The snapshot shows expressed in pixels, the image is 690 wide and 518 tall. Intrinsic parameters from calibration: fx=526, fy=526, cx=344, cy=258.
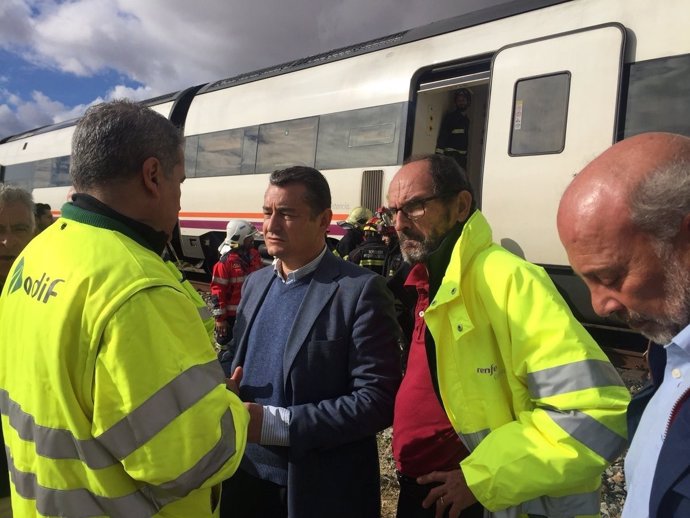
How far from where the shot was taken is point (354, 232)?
588 centimetres

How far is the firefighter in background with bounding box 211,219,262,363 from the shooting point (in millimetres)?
5160

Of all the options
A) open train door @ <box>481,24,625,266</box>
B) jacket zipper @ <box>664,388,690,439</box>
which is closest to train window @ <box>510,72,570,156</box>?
open train door @ <box>481,24,625,266</box>

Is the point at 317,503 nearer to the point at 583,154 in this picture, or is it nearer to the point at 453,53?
the point at 583,154

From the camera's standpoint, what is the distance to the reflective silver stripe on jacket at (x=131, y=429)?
1.05 metres

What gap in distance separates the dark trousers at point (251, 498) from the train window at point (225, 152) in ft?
21.4

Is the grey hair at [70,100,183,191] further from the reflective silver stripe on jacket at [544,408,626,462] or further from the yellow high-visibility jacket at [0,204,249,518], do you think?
the reflective silver stripe on jacket at [544,408,626,462]

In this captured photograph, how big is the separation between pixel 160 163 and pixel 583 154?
4.26 m

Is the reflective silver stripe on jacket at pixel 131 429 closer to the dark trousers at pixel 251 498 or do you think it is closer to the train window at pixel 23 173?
the dark trousers at pixel 251 498

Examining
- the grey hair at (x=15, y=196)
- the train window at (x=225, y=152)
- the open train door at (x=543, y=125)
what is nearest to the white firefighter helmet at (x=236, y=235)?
the open train door at (x=543, y=125)

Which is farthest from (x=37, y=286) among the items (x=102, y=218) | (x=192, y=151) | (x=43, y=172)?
(x=43, y=172)

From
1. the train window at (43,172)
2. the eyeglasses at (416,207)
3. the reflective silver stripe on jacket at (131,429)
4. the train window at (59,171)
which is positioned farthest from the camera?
the train window at (43,172)

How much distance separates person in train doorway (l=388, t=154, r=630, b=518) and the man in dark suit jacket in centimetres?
12

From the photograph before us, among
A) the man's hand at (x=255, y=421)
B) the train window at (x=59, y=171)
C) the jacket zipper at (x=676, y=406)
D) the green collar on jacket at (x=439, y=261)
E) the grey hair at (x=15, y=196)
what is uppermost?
the train window at (x=59, y=171)

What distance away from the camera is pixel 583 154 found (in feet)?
15.2
